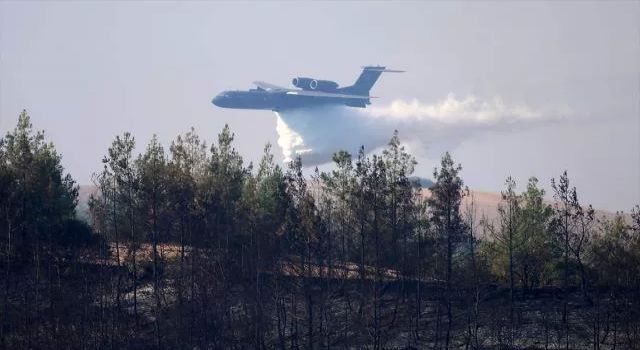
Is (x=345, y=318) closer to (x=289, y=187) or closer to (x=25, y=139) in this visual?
(x=289, y=187)

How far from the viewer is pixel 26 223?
57000 mm

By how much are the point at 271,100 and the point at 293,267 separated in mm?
84777

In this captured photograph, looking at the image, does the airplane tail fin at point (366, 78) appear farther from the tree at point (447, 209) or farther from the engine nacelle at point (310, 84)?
the tree at point (447, 209)

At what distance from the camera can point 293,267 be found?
55812 millimetres

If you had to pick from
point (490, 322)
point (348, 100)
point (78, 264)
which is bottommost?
point (490, 322)

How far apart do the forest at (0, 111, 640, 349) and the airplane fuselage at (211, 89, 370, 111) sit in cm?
6981

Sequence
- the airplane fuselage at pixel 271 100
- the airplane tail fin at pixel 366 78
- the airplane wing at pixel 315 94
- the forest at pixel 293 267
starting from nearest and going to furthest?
the forest at pixel 293 267
the airplane fuselage at pixel 271 100
the airplane wing at pixel 315 94
the airplane tail fin at pixel 366 78

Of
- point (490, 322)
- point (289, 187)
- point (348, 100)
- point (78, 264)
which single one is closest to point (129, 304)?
point (78, 264)

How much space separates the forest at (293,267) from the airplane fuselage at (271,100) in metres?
69.8

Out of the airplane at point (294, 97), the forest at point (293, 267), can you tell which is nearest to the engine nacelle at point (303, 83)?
the airplane at point (294, 97)

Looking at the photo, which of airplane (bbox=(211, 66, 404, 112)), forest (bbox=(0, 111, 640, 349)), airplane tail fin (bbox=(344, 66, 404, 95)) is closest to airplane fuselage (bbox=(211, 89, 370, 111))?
airplane (bbox=(211, 66, 404, 112))

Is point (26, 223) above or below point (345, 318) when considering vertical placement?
above

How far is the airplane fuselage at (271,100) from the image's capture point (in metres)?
134

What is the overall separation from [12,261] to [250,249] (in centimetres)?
1344
